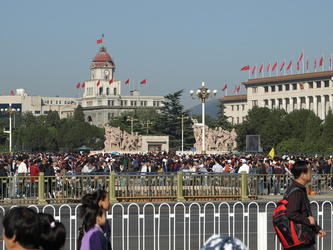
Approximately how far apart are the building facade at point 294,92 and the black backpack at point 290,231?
411 feet

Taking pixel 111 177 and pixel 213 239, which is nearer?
pixel 213 239

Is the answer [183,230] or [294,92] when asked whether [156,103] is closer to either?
[294,92]

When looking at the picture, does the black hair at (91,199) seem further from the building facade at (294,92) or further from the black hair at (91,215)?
the building facade at (294,92)

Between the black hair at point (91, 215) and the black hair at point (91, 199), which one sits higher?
the black hair at point (91, 199)

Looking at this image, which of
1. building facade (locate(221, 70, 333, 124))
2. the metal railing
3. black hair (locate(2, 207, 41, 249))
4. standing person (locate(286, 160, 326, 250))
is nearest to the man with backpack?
standing person (locate(286, 160, 326, 250))

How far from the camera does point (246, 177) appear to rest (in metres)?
24.3

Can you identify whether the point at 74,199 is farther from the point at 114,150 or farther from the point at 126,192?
the point at 114,150

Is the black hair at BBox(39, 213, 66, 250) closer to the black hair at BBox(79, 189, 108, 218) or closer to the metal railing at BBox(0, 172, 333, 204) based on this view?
the black hair at BBox(79, 189, 108, 218)

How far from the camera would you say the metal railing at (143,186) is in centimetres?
2291

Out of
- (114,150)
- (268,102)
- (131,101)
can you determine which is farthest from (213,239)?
(131,101)

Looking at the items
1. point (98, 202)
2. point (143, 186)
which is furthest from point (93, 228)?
point (143, 186)

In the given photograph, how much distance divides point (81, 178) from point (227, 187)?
443cm

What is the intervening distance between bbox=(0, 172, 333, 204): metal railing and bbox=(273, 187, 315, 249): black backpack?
15.2 m

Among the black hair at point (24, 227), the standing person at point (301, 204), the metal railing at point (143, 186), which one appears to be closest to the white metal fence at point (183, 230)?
the standing person at point (301, 204)
